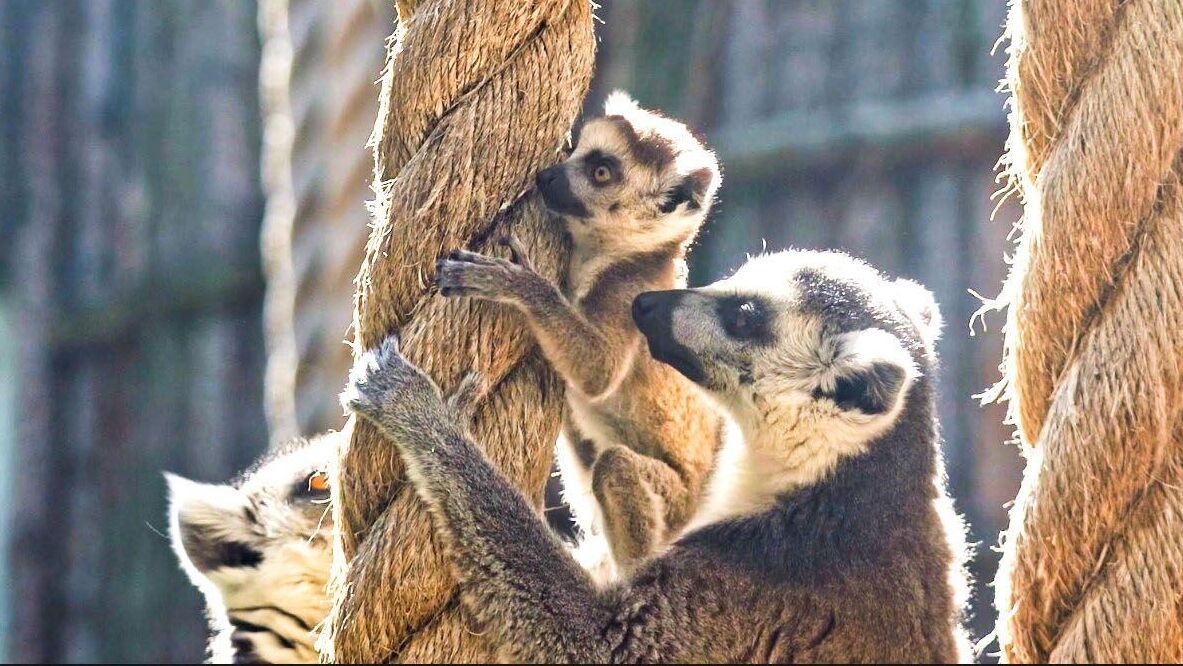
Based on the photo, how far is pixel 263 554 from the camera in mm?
4438

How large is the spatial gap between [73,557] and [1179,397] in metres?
8.59

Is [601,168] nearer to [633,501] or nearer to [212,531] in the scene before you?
[633,501]

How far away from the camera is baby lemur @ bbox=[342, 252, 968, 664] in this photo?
326 cm

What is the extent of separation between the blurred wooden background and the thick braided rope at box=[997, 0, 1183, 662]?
5450mm

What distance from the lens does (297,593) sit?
437cm

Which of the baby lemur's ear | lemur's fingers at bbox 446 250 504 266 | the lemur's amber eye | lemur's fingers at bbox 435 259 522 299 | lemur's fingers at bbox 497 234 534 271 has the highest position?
the baby lemur's ear

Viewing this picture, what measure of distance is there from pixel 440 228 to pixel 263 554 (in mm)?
1823

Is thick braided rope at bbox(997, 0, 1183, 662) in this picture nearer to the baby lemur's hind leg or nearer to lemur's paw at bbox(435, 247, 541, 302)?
lemur's paw at bbox(435, 247, 541, 302)

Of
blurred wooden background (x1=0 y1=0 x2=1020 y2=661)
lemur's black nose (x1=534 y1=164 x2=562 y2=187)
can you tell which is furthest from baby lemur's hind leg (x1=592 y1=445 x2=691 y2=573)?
blurred wooden background (x1=0 y1=0 x2=1020 y2=661)

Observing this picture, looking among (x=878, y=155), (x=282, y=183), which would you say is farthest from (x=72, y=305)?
(x=878, y=155)

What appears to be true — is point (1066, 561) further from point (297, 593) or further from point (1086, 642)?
point (297, 593)

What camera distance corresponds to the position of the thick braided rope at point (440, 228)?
291cm

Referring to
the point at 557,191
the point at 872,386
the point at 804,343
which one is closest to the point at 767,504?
the point at 872,386

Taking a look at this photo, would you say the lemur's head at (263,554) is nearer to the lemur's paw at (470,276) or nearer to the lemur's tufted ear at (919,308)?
the lemur's paw at (470,276)
